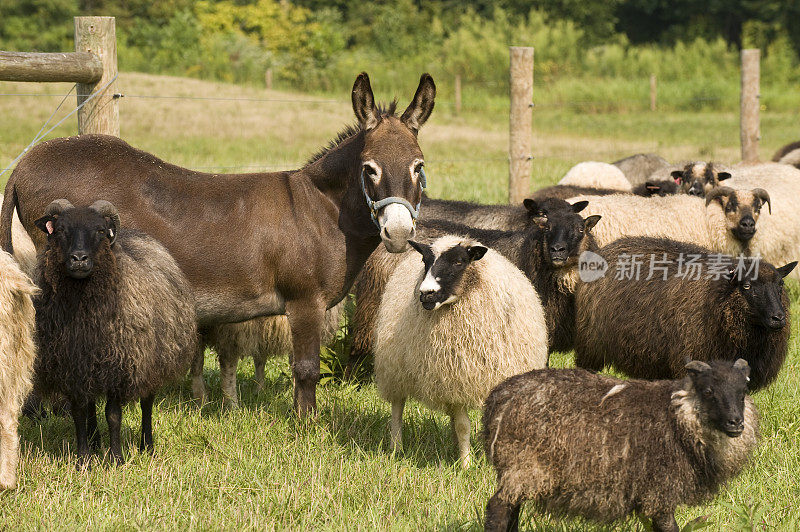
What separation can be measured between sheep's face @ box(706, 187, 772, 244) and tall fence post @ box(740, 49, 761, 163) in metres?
6.21

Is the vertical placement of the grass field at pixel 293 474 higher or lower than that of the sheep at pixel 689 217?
lower

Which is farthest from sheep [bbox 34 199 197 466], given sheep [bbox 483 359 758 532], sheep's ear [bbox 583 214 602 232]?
sheep's ear [bbox 583 214 602 232]

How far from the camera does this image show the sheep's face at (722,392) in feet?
12.6

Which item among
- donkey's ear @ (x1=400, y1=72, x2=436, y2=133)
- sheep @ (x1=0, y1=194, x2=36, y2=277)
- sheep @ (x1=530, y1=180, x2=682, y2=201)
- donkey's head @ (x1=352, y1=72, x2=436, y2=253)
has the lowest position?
sheep @ (x1=530, y1=180, x2=682, y2=201)

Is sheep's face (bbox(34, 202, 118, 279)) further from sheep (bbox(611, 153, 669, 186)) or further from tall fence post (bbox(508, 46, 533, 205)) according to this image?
sheep (bbox(611, 153, 669, 186))

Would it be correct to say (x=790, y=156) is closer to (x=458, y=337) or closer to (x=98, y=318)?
(x=458, y=337)

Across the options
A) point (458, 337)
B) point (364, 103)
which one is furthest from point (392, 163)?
point (458, 337)

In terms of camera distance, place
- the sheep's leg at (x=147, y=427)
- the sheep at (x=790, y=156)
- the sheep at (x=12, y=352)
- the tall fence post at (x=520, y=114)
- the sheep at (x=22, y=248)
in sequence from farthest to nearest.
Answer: the sheep at (x=790, y=156) → the tall fence post at (x=520, y=114) → the sheep at (x=22, y=248) → the sheep's leg at (x=147, y=427) → the sheep at (x=12, y=352)

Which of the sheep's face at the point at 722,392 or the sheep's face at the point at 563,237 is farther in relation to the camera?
the sheep's face at the point at 563,237

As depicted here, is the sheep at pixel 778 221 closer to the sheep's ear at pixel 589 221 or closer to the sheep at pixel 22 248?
the sheep's ear at pixel 589 221

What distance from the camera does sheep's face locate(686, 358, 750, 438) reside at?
12.6 feet

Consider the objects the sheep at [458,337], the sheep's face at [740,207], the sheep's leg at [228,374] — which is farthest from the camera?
the sheep's face at [740,207]

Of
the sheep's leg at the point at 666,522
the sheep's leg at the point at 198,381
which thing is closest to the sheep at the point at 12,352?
the sheep's leg at the point at 198,381

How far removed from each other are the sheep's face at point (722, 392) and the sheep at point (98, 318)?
3.04m
